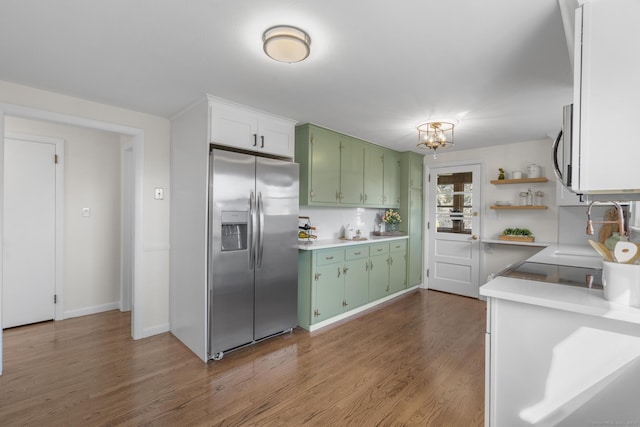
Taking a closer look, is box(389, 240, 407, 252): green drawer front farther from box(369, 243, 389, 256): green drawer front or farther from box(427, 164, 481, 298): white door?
box(427, 164, 481, 298): white door

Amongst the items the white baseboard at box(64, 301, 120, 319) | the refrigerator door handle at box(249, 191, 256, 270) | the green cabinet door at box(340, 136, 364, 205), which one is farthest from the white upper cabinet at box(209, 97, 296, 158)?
the white baseboard at box(64, 301, 120, 319)

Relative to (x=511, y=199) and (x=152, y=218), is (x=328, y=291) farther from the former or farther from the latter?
(x=511, y=199)

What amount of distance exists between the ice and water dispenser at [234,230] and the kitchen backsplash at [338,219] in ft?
3.87

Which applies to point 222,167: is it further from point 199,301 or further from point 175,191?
point 199,301

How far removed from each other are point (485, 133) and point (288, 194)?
2568mm

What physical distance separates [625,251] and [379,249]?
295cm

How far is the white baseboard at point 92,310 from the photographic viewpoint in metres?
3.53

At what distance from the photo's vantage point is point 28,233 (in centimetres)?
329

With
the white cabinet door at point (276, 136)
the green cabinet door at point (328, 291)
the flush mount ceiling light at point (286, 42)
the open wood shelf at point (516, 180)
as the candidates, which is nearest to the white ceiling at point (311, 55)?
the flush mount ceiling light at point (286, 42)

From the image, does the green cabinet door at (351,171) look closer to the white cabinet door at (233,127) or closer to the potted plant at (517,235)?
the white cabinet door at (233,127)

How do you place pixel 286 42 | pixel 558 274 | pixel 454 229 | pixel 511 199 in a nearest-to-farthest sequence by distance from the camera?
1. pixel 286 42
2. pixel 558 274
3. pixel 511 199
4. pixel 454 229

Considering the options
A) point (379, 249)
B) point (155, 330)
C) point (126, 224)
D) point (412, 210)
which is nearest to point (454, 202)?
point (412, 210)

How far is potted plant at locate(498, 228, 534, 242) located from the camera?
4.02 meters

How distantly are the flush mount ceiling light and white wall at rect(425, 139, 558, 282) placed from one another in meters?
3.75
